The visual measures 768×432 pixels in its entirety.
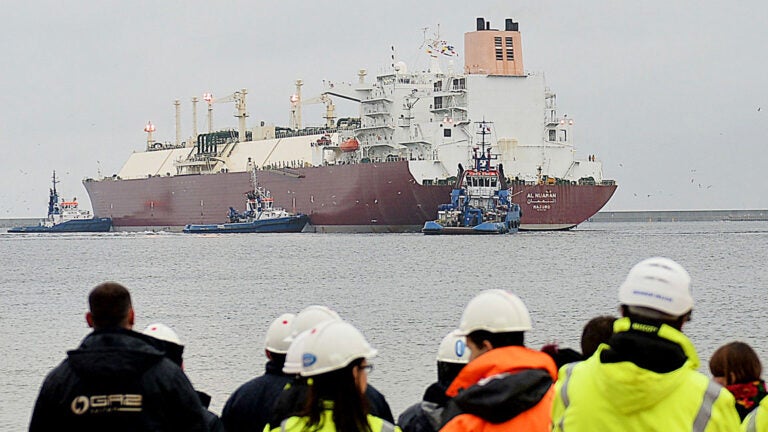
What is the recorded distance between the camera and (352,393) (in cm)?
382

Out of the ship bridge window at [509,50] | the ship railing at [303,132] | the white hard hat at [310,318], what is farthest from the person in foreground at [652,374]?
the ship railing at [303,132]

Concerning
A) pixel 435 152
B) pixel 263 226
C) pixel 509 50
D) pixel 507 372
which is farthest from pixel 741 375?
pixel 263 226

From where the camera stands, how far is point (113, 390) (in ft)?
14.3

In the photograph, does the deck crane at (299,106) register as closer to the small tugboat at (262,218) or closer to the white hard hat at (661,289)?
the small tugboat at (262,218)

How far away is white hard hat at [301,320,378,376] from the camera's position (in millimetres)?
3797

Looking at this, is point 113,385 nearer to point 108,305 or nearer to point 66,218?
point 108,305

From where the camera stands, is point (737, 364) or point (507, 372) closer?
point (507, 372)

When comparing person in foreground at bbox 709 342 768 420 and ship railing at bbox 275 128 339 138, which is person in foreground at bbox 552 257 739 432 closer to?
person in foreground at bbox 709 342 768 420

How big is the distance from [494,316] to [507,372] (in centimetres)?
26

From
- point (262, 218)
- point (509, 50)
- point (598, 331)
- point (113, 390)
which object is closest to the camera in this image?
point (113, 390)

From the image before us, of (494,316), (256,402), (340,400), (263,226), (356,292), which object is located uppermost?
(494,316)

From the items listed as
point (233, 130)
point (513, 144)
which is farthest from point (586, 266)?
point (233, 130)

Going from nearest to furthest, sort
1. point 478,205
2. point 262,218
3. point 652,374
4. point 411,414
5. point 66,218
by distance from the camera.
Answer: point 652,374 → point 411,414 → point 478,205 → point 262,218 → point 66,218

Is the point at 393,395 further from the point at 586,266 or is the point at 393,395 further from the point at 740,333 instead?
the point at 586,266
